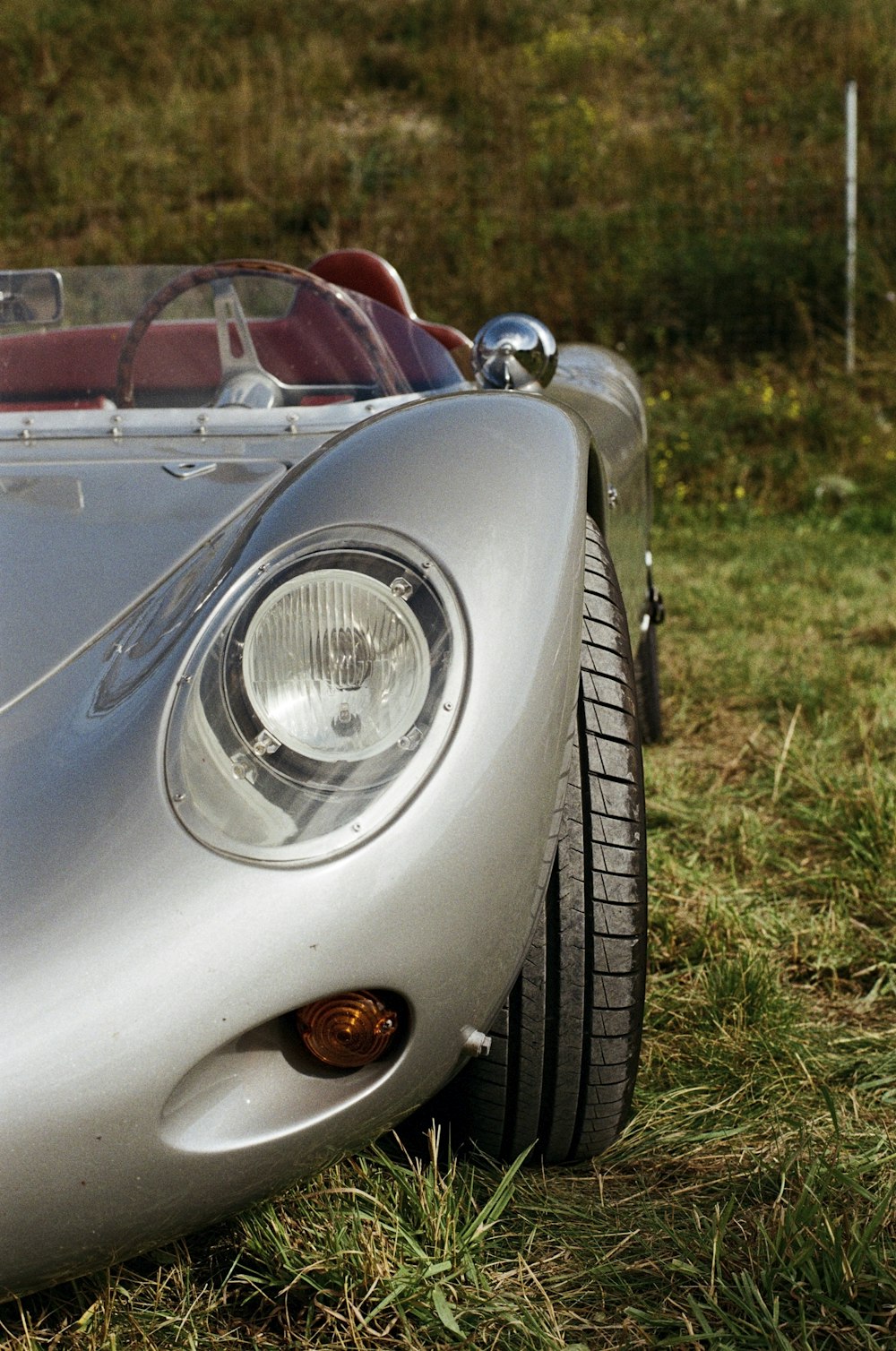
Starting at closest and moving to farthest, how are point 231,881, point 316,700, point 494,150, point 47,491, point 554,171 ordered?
point 231,881 → point 316,700 → point 47,491 → point 554,171 → point 494,150

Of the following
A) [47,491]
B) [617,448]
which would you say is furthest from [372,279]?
[47,491]

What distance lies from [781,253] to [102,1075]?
7.96 metres

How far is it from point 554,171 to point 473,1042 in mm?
9621

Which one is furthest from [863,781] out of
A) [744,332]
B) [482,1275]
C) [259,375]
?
[744,332]

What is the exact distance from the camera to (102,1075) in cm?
104

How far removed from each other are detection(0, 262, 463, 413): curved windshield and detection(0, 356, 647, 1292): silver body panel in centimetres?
73

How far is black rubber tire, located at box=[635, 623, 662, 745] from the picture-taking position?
3.11 metres

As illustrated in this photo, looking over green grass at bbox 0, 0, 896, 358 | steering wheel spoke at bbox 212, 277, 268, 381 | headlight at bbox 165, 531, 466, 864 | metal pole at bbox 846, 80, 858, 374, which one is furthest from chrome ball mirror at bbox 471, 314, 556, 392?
green grass at bbox 0, 0, 896, 358

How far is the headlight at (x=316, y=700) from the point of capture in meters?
1.15

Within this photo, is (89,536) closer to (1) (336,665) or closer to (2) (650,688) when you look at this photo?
(1) (336,665)

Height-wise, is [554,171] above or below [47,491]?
below

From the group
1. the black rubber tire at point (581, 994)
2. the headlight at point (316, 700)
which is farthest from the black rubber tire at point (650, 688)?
the headlight at point (316, 700)

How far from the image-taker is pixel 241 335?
7.51 feet

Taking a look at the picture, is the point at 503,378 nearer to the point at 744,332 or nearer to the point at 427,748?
the point at 427,748
